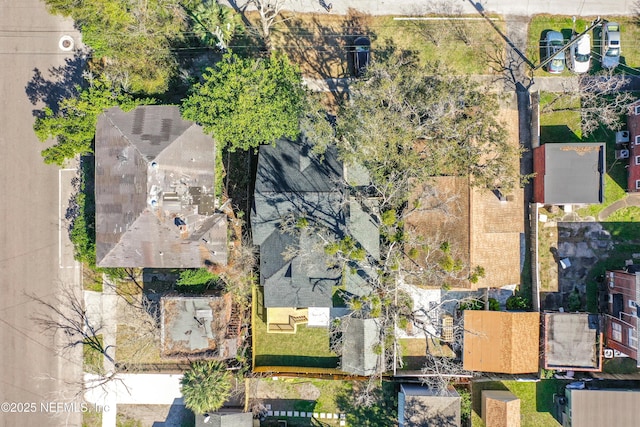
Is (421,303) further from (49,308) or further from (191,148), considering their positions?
(49,308)

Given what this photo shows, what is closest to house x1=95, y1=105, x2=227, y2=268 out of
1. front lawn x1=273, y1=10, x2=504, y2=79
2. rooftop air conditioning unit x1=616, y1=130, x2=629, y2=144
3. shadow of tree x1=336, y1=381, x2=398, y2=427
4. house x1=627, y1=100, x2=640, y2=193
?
front lawn x1=273, y1=10, x2=504, y2=79

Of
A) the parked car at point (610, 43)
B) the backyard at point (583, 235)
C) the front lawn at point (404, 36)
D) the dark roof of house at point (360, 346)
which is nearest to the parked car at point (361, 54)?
the front lawn at point (404, 36)

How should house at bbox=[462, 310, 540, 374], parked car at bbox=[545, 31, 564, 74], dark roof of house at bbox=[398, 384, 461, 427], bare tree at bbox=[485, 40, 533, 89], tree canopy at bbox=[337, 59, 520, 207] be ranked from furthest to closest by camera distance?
bare tree at bbox=[485, 40, 533, 89] → parked car at bbox=[545, 31, 564, 74] → house at bbox=[462, 310, 540, 374] → dark roof of house at bbox=[398, 384, 461, 427] → tree canopy at bbox=[337, 59, 520, 207]

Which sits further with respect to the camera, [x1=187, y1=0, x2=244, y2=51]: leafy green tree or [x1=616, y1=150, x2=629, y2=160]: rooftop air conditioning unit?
[x1=616, y1=150, x2=629, y2=160]: rooftop air conditioning unit

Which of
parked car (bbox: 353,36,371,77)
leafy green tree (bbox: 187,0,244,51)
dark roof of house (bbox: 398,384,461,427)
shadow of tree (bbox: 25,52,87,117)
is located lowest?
dark roof of house (bbox: 398,384,461,427)

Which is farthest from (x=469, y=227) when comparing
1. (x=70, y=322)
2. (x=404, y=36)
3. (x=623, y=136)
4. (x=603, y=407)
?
(x=70, y=322)

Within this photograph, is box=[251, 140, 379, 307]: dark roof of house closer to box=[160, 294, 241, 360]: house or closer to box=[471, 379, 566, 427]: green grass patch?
box=[160, 294, 241, 360]: house

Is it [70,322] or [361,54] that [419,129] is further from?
[70,322]
